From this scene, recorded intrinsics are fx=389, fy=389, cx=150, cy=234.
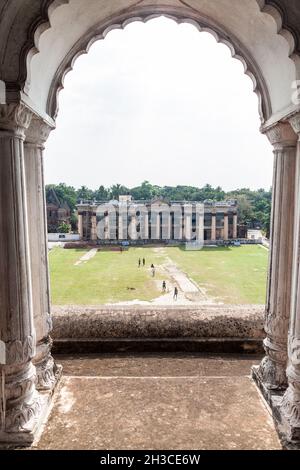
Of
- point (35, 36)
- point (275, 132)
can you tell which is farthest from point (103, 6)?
point (275, 132)

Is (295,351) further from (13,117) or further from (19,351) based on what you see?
(13,117)

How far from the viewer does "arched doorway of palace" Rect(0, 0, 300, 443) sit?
12.9 feet

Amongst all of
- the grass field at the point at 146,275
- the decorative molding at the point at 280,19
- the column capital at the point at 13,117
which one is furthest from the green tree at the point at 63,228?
the decorative molding at the point at 280,19

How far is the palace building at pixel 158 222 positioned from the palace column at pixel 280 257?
55198mm

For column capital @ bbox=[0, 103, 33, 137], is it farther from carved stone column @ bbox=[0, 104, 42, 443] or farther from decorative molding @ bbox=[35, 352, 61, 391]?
decorative molding @ bbox=[35, 352, 61, 391]

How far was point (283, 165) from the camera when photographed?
4930 mm

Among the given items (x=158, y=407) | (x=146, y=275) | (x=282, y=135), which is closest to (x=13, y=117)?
(x=282, y=135)

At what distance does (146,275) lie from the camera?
126ft

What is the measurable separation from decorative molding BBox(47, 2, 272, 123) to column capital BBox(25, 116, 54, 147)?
1.26 ft

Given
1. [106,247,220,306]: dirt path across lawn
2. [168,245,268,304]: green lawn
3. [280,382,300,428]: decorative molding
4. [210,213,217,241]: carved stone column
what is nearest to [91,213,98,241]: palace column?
[168,245,268,304]: green lawn

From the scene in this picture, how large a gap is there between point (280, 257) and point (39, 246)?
319 centimetres

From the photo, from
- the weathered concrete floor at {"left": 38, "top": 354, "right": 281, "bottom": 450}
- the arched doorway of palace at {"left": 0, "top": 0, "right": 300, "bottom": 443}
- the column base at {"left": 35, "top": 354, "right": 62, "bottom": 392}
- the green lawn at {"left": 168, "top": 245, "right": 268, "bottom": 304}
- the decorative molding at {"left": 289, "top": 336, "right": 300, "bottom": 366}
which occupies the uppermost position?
the arched doorway of palace at {"left": 0, "top": 0, "right": 300, "bottom": 443}

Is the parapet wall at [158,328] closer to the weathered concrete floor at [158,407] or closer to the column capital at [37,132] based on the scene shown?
the weathered concrete floor at [158,407]
